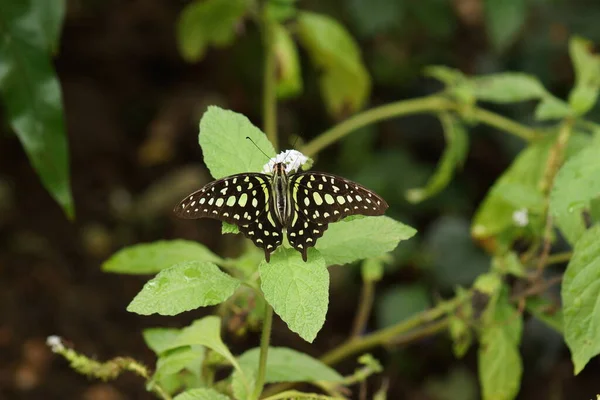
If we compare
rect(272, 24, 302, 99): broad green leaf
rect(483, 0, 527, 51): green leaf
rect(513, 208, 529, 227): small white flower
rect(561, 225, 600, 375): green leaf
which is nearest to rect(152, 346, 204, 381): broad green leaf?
rect(561, 225, 600, 375): green leaf

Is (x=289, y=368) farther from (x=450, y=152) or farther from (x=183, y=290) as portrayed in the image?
(x=450, y=152)

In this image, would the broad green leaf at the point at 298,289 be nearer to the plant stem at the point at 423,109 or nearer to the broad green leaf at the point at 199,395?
the broad green leaf at the point at 199,395

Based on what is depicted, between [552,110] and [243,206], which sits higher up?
[552,110]

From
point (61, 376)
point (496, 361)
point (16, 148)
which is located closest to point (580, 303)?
point (496, 361)

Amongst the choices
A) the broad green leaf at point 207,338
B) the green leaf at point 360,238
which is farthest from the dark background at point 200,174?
the green leaf at point 360,238

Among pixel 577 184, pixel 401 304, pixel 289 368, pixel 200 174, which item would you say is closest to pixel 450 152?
pixel 577 184

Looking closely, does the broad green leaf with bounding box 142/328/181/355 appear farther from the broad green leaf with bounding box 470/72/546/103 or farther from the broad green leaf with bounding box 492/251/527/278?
the broad green leaf with bounding box 470/72/546/103

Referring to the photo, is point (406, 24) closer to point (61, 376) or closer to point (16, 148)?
point (16, 148)
